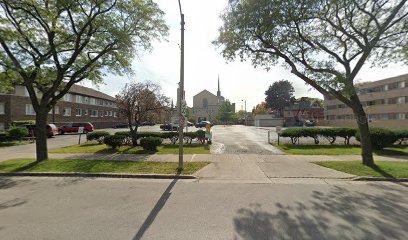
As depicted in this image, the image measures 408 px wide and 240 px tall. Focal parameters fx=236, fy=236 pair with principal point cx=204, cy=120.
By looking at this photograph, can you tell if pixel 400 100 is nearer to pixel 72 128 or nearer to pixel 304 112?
pixel 304 112

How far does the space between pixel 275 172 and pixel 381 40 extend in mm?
7640

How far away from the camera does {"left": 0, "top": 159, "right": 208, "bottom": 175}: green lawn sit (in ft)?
30.8

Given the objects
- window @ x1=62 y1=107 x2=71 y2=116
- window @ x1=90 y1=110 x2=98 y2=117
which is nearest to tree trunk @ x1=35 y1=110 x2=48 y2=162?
window @ x1=62 y1=107 x2=71 y2=116

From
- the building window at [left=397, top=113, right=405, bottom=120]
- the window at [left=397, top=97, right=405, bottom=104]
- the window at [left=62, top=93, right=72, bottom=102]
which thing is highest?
the window at [left=62, top=93, right=72, bottom=102]

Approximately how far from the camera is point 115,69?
13.1 metres

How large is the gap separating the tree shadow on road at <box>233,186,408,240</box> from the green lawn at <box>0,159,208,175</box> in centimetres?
448

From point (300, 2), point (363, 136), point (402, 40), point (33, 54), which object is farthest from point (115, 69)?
point (402, 40)

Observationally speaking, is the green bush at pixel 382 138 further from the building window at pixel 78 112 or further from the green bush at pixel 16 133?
the building window at pixel 78 112

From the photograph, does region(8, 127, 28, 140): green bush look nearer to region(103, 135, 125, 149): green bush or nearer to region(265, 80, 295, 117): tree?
region(103, 135, 125, 149): green bush

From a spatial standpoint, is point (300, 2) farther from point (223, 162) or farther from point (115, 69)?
point (115, 69)

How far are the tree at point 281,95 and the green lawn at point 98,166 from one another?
6582 cm

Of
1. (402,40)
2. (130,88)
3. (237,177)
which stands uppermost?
(402,40)

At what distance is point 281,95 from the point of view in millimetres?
72312

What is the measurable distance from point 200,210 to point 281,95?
7172 cm
